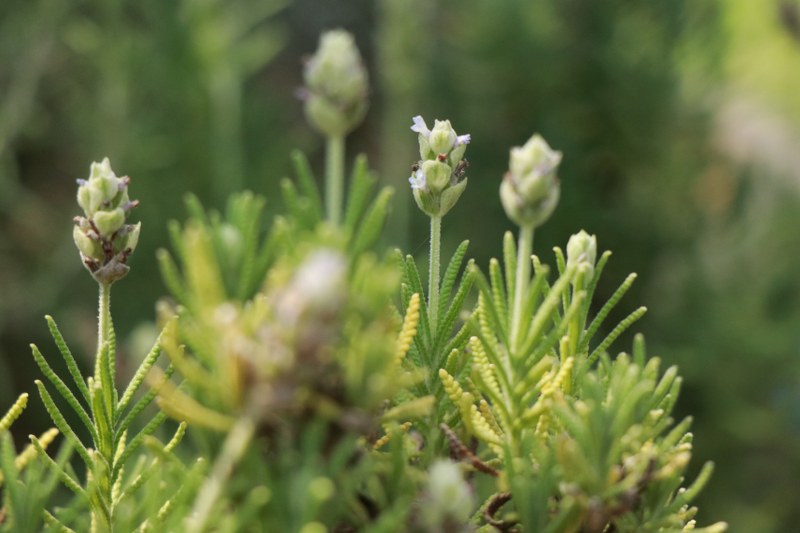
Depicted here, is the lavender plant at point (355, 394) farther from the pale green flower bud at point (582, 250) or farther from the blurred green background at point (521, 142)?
the blurred green background at point (521, 142)

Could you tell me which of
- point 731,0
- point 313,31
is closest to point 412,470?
point 731,0

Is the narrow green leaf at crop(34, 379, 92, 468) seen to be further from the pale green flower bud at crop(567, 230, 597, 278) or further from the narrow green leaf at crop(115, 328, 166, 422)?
the pale green flower bud at crop(567, 230, 597, 278)

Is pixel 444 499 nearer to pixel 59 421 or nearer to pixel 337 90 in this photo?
pixel 59 421

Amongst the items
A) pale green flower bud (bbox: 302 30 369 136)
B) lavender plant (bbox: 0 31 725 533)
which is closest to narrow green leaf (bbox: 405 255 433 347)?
lavender plant (bbox: 0 31 725 533)

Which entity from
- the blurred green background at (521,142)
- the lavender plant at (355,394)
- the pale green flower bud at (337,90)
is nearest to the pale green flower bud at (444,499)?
the lavender plant at (355,394)

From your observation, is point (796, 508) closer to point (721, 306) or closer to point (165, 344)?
point (721, 306)

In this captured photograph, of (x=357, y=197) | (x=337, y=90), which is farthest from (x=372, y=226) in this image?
(x=337, y=90)
